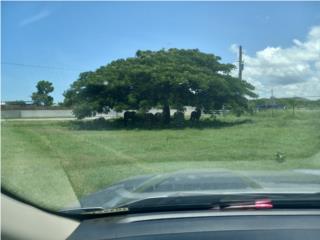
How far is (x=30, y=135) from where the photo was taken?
20.8 ft

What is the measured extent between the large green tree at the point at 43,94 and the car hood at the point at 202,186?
1719 mm

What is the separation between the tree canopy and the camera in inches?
229

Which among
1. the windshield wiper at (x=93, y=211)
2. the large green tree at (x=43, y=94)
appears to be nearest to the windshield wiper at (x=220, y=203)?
the windshield wiper at (x=93, y=211)

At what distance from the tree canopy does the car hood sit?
209 centimetres

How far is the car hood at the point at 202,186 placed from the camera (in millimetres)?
3143

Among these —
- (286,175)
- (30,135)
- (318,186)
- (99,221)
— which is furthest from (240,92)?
(99,221)

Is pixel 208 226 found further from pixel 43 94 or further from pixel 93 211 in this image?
pixel 43 94

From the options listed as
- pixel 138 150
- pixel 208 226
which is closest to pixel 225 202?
pixel 208 226

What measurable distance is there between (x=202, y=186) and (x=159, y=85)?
3.50m

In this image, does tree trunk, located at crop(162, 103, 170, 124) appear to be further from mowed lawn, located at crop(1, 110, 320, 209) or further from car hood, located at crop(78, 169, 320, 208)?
car hood, located at crop(78, 169, 320, 208)

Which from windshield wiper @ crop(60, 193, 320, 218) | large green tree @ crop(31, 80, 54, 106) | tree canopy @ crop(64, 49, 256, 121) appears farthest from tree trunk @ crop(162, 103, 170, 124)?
windshield wiper @ crop(60, 193, 320, 218)

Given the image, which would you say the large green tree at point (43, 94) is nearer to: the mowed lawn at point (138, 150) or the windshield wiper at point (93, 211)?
the mowed lawn at point (138, 150)

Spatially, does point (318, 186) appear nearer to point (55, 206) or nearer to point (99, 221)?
point (99, 221)

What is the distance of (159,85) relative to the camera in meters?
6.67
